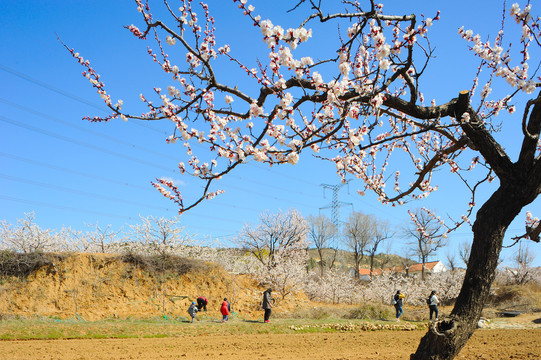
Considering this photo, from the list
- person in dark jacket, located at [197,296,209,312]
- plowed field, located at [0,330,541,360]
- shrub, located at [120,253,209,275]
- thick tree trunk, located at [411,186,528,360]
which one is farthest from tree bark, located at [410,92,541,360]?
shrub, located at [120,253,209,275]

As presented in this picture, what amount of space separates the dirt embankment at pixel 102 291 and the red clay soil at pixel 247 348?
8.36 m

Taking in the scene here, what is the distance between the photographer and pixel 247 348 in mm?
9883

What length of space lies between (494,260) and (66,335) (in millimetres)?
12188

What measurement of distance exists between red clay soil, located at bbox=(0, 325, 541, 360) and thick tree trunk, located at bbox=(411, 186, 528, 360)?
3.35 m

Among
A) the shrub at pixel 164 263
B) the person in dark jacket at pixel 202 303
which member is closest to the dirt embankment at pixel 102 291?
the shrub at pixel 164 263

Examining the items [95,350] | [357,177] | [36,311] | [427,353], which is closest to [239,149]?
[427,353]

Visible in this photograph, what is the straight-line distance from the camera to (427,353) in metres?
4.44

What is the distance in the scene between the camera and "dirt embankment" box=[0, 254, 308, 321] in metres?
18.3

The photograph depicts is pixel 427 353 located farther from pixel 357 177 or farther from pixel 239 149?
pixel 357 177

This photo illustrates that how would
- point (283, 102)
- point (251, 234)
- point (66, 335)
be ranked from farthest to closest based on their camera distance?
point (251, 234)
point (66, 335)
point (283, 102)

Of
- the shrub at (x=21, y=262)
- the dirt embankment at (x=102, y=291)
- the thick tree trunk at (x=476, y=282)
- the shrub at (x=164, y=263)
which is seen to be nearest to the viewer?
the thick tree trunk at (x=476, y=282)

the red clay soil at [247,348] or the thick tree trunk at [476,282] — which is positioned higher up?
the thick tree trunk at [476,282]

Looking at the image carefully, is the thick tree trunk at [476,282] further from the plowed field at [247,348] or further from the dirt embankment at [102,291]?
the dirt embankment at [102,291]

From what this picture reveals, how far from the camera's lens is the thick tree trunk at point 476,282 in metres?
4.40
